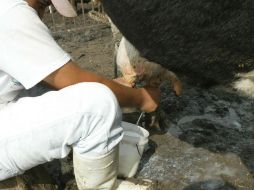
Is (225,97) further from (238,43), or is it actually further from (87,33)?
(87,33)

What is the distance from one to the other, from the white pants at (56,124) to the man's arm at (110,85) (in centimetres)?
5

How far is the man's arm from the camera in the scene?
6.72ft

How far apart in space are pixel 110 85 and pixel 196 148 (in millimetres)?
980

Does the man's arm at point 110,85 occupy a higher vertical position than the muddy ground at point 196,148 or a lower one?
higher

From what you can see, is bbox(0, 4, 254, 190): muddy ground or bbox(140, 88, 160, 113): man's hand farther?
bbox(0, 4, 254, 190): muddy ground

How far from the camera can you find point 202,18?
2326mm

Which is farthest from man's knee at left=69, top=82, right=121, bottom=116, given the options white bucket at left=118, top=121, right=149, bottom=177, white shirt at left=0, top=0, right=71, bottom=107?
white bucket at left=118, top=121, right=149, bottom=177

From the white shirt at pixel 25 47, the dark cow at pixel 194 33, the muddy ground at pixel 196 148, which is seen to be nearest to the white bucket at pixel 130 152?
the muddy ground at pixel 196 148

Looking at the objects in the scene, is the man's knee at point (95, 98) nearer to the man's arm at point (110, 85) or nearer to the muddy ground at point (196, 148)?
the man's arm at point (110, 85)

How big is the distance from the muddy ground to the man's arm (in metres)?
0.54

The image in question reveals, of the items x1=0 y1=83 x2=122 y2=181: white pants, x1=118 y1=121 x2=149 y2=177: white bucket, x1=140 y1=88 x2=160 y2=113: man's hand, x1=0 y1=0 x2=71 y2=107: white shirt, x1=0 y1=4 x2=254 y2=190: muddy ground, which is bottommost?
x1=0 y1=4 x2=254 y2=190: muddy ground

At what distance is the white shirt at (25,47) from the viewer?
192cm

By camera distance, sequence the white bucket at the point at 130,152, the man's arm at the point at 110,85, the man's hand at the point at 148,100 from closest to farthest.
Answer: the man's arm at the point at 110,85
the man's hand at the point at 148,100
the white bucket at the point at 130,152

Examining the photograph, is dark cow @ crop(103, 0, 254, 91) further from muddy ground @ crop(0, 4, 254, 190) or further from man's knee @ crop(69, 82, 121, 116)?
man's knee @ crop(69, 82, 121, 116)
